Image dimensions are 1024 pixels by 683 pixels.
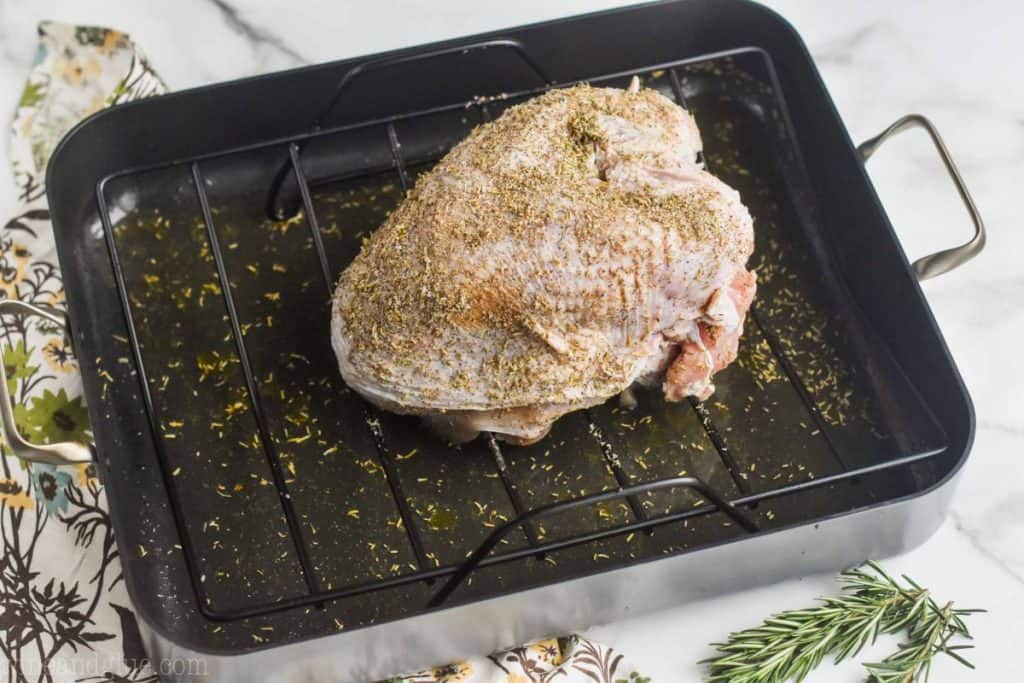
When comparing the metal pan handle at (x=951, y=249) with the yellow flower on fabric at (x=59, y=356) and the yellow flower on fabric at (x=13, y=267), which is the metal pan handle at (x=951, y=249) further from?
the yellow flower on fabric at (x=13, y=267)

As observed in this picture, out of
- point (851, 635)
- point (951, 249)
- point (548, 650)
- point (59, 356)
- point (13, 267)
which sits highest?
point (13, 267)

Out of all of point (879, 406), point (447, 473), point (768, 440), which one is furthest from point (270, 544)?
point (879, 406)

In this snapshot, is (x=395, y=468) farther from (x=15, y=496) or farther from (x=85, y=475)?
(x=15, y=496)

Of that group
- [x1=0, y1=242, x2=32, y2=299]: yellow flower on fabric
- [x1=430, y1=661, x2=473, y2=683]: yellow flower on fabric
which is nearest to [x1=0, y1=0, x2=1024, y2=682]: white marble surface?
[x1=0, y1=242, x2=32, y2=299]: yellow flower on fabric

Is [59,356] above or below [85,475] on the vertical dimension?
above

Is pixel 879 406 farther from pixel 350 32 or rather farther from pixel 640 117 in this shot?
pixel 350 32

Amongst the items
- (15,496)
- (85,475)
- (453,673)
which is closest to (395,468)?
(453,673)
